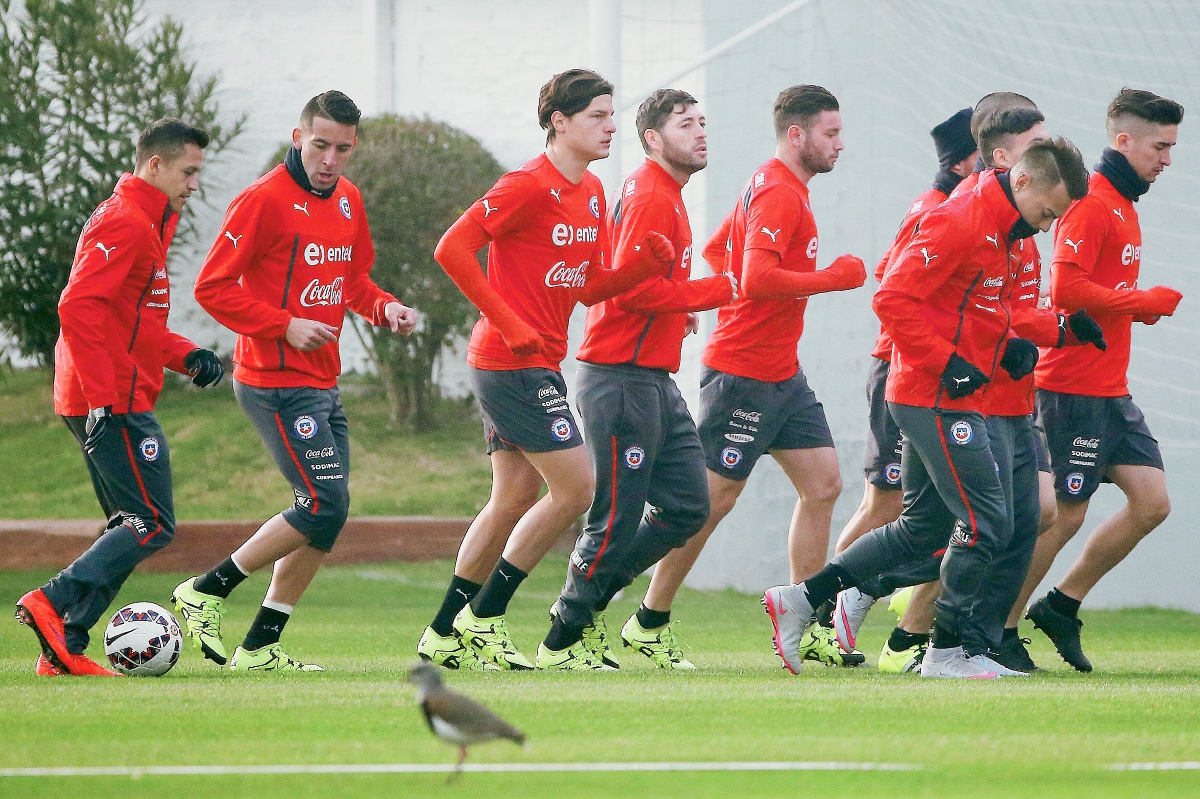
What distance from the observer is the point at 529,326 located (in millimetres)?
6203

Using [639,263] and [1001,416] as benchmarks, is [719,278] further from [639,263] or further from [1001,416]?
[1001,416]

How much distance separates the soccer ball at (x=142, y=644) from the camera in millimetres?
6145

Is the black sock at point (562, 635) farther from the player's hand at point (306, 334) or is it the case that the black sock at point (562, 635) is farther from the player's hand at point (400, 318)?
the player's hand at point (306, 334)

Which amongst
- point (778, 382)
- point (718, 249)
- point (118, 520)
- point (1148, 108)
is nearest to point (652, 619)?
point (778, 382)

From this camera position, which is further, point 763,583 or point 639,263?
point 763,583

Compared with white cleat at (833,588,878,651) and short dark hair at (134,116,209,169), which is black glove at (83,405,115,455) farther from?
white cleat at (833,588,878,651)

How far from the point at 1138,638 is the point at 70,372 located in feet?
19.5

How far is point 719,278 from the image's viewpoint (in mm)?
6391

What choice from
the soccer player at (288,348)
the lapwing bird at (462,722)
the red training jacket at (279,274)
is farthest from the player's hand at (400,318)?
the lapwing bird at (462,722)

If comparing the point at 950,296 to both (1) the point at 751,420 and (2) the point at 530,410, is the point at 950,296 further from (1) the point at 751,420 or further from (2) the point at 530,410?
(2) the point at 530,410

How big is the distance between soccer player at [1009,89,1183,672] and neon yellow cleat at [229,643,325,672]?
10.7ft

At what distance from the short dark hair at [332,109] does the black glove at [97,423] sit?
1451 mm

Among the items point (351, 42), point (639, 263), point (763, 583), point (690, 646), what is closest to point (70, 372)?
point (639, 263)

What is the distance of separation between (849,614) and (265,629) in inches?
106
